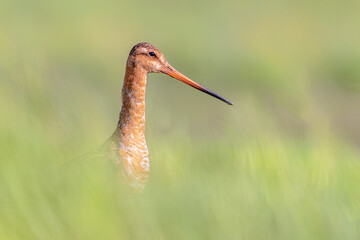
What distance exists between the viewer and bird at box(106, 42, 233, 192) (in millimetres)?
3980

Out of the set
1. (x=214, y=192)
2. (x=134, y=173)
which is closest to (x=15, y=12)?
(x=134, y=173)

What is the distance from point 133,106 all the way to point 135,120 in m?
0.12

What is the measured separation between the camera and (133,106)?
15.2ft

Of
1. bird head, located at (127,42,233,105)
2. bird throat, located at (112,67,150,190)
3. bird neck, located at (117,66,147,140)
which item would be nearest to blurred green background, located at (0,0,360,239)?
bird throat, located at (112,67,150,190)

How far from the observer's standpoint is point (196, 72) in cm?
1086

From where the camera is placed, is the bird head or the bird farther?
the bird head

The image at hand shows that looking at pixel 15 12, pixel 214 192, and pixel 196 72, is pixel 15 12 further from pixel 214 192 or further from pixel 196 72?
pixel 214 192

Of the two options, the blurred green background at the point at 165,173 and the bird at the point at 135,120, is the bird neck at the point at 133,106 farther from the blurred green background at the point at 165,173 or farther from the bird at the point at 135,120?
the blurred green background at the point at 165,173

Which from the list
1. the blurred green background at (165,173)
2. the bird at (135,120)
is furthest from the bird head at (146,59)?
the blurred green background at (165,173)

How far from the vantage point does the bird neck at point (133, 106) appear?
4.47 meters

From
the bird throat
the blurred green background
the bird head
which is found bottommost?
the bird throat

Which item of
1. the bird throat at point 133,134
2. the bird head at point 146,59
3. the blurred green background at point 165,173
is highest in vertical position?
the blurred green background at point 165,173

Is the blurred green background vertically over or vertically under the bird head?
over

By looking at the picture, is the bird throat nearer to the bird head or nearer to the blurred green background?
the bird head
